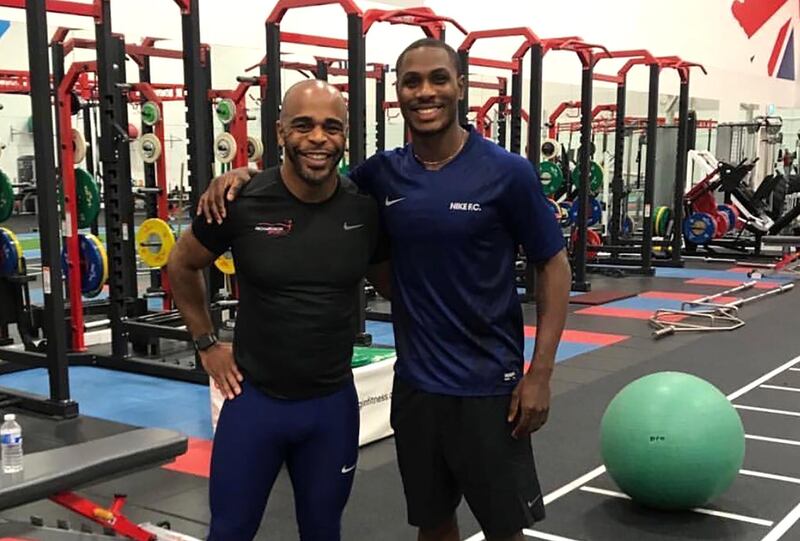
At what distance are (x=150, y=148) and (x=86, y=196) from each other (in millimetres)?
→ 1244

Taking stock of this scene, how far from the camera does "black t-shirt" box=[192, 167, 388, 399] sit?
1947 mm

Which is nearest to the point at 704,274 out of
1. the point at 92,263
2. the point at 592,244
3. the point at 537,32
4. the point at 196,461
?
the point at 592,244

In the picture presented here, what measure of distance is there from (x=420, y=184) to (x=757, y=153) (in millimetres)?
13345

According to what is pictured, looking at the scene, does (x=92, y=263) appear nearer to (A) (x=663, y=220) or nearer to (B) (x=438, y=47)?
(B) (x=438, y=47)

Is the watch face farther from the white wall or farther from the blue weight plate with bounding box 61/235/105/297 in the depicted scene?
the white wall

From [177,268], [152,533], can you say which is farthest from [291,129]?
[152,533]

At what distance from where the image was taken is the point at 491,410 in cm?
199

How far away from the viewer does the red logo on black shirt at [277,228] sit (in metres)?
1.94

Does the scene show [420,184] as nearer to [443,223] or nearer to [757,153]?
[443,223]

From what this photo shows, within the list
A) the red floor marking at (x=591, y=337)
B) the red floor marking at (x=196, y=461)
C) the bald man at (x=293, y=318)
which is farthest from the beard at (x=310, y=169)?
the red floor marking at (x=591, y=337)

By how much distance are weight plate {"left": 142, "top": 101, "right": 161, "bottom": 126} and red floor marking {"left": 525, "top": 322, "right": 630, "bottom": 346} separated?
10.7 feet

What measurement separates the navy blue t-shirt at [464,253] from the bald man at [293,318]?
115 mm

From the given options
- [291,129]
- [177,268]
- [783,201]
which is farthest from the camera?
[783,201]

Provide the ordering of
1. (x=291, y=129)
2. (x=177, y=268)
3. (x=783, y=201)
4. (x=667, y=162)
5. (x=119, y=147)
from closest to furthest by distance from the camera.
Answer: (x=291, y=129) < (x=177, y=268) < (x=119, y=147) < (x=783, y=201) < (x=667, y=162)
